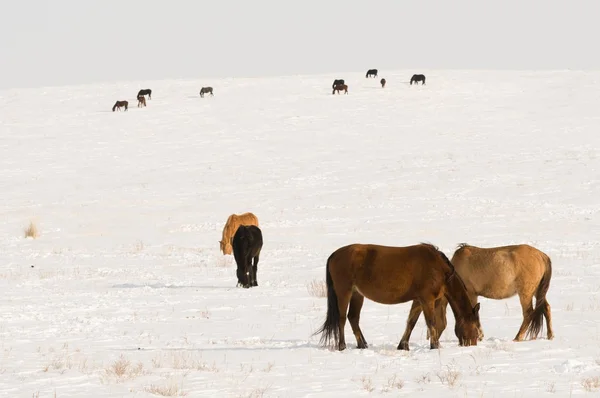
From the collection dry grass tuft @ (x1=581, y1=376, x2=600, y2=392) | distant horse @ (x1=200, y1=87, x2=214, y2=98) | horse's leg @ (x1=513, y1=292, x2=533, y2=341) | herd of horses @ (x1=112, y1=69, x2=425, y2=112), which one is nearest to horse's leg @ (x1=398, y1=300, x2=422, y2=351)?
horse's leg @ (x1=513, y1=292, x2=533, y2=341)

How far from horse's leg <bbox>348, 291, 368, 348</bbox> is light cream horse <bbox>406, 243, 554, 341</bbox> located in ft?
5.07

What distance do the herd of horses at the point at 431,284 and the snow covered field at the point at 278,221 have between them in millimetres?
361

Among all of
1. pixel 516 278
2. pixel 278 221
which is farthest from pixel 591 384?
pixel 278 221

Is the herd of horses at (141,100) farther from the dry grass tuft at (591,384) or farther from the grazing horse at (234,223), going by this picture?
the dry grass tuft at (591,384)

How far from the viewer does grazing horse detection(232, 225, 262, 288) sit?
16938 mm

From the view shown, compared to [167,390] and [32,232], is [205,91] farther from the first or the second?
[167,390]

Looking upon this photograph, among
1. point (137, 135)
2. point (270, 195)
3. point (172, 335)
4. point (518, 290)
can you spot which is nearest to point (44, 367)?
point (172, 335)

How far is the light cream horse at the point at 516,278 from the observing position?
33.4 ft

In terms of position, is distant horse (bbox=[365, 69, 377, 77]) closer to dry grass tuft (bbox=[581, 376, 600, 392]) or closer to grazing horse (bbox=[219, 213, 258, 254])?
grazing horse (bbox=[219, 213, 258, 254])

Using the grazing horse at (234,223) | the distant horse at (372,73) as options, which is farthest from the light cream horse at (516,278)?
the distant horse at (372,73)

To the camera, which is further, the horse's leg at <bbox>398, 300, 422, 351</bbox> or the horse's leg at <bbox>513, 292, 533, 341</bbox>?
the horse's leg at <bbox>513, 292, 533, 341</bbox>

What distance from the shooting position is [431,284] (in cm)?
938

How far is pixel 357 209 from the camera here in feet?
103

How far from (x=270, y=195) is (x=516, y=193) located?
10762 mm
